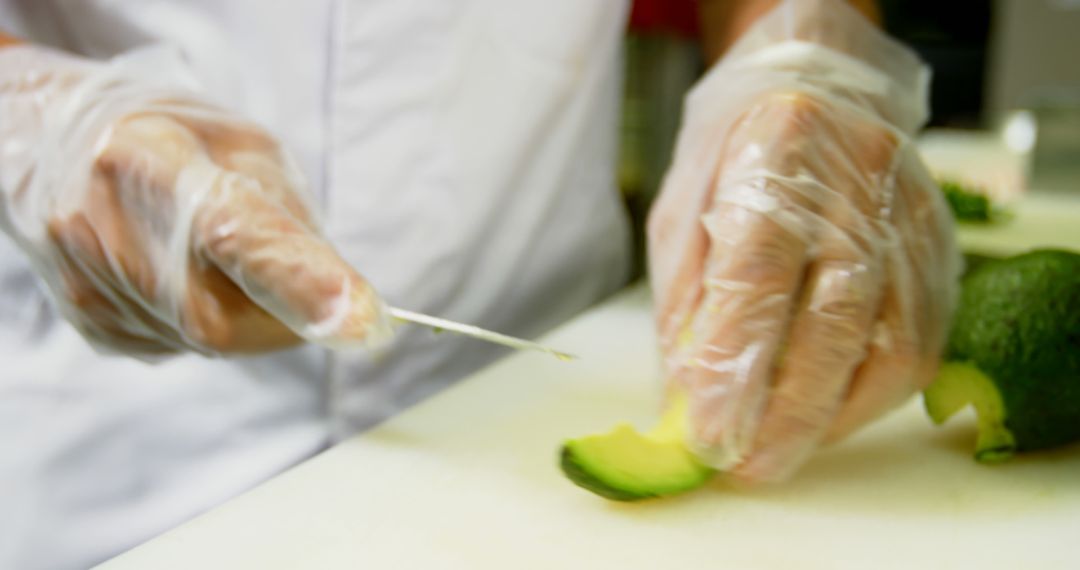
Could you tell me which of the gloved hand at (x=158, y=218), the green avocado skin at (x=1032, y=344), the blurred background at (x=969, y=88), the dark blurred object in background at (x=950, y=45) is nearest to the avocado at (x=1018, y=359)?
the green avocado skin at (x=1032, y=344)

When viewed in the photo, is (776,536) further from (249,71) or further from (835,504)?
(249,71)

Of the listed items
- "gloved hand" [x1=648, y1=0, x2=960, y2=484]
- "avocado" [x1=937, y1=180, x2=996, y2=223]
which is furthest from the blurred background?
"gloved hand" [x1=648, y1=0, x2=960, y2=484]

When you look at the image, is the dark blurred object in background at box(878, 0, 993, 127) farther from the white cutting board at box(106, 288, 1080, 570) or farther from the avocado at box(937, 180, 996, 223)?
the white cutting board at box(106, 288, 1080, 570)

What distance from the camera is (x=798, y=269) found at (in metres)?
0.59

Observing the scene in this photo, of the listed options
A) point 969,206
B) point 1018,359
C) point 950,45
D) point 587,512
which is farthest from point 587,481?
point 950,45

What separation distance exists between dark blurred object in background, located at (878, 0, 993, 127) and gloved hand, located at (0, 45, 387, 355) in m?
2.99

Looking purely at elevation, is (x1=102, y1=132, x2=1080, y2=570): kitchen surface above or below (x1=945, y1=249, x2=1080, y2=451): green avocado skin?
below

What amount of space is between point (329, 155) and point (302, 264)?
0.26 m

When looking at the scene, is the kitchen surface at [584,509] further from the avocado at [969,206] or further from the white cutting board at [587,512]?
the avocado at [969,206]

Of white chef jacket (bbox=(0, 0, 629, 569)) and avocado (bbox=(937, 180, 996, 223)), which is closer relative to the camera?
white chef jacket (bbox=(0, 0, 629, 569))

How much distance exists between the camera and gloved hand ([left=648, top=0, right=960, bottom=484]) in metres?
0.58

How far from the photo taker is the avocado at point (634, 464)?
546 mm

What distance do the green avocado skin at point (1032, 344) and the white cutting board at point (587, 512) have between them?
0.14ft

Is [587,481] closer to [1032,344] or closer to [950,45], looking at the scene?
[1032,344]
